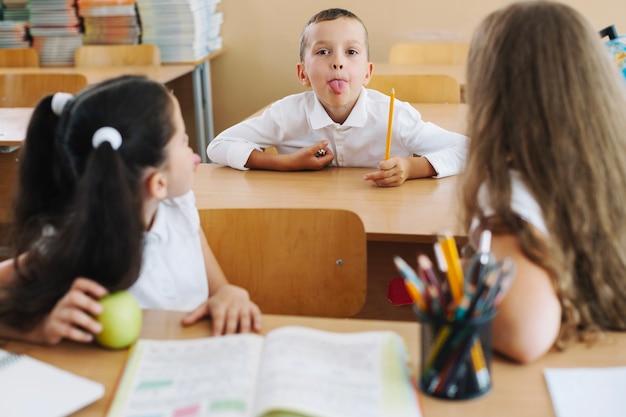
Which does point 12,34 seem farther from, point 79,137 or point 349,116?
point 79,137

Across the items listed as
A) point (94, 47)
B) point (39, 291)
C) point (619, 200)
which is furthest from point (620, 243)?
point (94, 47)

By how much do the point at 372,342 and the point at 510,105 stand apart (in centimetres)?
39

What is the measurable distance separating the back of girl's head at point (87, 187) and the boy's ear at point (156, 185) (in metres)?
0.01

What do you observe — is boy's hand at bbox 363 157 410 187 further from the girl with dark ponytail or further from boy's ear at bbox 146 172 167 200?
boy's ear at bbox 146 172 167 200

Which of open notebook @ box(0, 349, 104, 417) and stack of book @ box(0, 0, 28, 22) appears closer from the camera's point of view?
open notebook @ box(0, 349, 104, 417)

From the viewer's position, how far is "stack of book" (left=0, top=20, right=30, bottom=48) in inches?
169

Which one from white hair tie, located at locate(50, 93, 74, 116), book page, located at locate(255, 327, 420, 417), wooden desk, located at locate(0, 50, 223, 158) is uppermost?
white hair tie, located at locate(50, 93, 74, 116)

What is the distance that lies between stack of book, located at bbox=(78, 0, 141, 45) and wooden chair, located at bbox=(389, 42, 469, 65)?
57.8 inches

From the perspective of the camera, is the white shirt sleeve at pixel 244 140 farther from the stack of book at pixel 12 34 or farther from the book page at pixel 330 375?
the stack of book at pixel 12 34

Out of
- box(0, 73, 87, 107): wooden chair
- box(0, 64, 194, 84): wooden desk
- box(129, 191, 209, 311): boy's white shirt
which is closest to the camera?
box(129, 191, 209, 311): boy's white shirt

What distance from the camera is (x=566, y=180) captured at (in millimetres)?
1063

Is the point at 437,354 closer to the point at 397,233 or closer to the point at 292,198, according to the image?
the point at 397,233

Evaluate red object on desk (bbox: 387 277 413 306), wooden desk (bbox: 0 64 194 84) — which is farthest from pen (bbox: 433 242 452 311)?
wooden desk (bbox: 0 64 194 84)

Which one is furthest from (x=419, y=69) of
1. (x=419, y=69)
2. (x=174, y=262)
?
(x=174, y=262)
